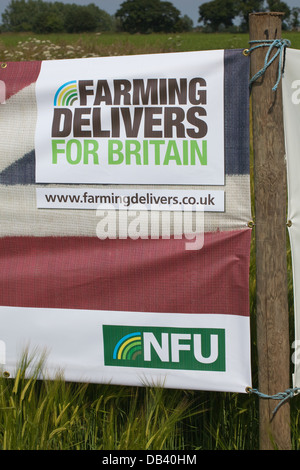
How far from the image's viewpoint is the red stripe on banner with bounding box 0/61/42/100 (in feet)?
9.56

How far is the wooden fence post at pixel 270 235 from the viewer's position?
8.50 ft

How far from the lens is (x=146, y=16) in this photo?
89188mm

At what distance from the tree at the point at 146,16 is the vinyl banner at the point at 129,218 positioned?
89832 millimetres

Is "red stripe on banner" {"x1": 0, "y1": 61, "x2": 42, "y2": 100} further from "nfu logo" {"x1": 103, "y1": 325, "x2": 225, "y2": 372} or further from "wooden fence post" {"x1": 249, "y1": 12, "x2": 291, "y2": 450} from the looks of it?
"nfu logo" {"x1": 103, "y1": 325, "x2": 225, "y2": 372}

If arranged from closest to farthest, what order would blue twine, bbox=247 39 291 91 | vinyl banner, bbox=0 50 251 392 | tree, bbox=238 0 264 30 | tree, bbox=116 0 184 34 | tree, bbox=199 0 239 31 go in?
blue twine, bbox=247 39 291 91 → vinyl banner, bbox=0 50 251 392 → tree, bbox=238 0 264 30 → tree, bbox=116 0 184 34 → tree, bbox=199 0 239 31

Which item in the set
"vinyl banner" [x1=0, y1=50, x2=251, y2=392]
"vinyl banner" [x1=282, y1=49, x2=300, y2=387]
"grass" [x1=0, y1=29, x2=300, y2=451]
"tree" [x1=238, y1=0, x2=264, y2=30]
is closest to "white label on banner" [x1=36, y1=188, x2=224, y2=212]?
"vinyl banner" [x1=0, y1=50, x2=251, y2=392]

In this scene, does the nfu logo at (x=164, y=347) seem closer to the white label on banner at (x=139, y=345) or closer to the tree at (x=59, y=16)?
the white label on banner at (x=139, y=345)

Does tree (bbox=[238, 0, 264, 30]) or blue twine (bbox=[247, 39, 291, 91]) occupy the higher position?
tree (bbox=[238, 0, 264, 30])

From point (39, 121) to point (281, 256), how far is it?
1.27 metres

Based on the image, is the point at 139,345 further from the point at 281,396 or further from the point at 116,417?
the point at 281,396

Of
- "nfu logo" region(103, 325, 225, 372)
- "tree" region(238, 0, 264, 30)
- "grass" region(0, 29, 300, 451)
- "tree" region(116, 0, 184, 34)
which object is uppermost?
"tree" region(116, 0, 184, 34)

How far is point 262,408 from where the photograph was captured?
2.72 meters

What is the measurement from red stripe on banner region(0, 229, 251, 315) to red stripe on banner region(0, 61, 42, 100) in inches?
28.4

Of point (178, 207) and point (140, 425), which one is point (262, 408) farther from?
Result: point (178, 207)
